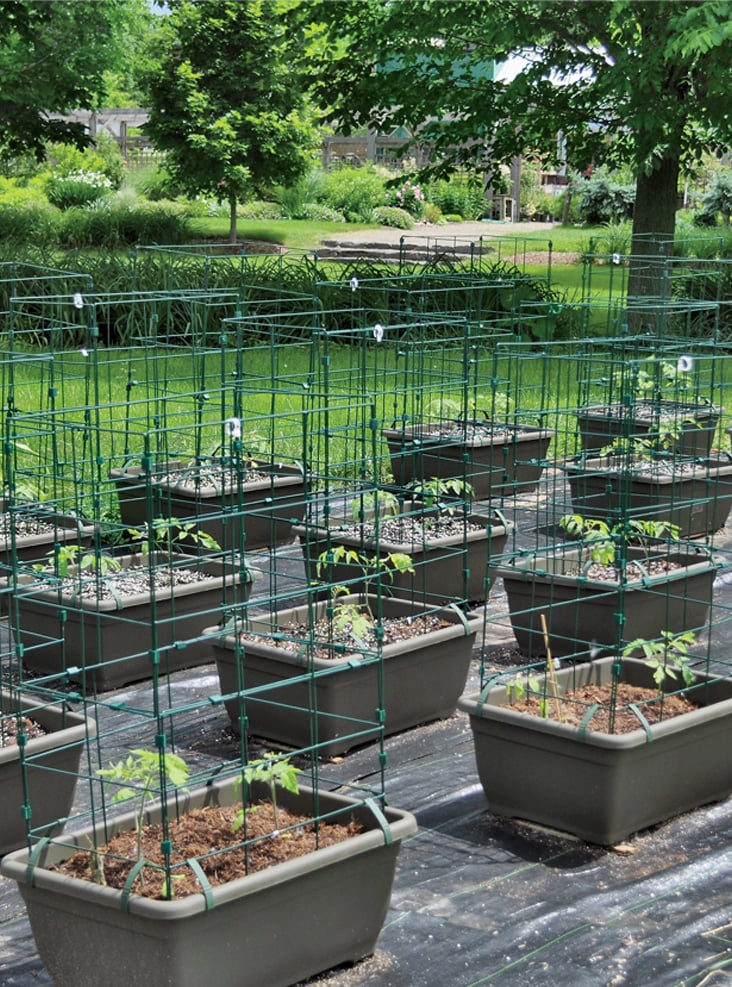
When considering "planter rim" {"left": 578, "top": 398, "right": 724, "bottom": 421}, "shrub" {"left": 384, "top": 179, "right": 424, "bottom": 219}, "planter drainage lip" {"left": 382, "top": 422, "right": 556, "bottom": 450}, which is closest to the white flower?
"planter drainage lip" {"left": 382, "top": 422, "right": 556, "bottom": 450}

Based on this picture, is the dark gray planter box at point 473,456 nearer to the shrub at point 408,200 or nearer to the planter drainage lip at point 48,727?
the planter drainage lip at point 48,727

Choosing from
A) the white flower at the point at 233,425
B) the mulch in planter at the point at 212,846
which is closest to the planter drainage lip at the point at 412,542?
the white flower at the point at 233,425

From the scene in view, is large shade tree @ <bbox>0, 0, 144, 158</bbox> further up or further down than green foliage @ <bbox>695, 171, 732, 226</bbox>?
further up

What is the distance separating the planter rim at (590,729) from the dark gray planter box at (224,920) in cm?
88

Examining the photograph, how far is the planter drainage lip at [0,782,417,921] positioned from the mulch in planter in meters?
0.05

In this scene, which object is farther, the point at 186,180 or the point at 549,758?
the point at 186,180

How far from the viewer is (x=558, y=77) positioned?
651 inches

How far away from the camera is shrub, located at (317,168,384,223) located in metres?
30.6

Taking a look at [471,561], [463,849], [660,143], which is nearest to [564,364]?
[660,143]

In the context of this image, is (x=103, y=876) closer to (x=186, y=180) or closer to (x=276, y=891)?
(x=276, y=891)

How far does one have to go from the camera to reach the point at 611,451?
819 centimetres

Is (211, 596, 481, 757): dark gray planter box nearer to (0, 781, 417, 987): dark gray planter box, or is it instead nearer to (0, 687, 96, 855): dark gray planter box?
(0, 687, 96, 855): dark gray planter box

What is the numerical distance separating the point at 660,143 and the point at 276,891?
44.3ft

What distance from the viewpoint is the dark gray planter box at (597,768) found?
4.79 metres
